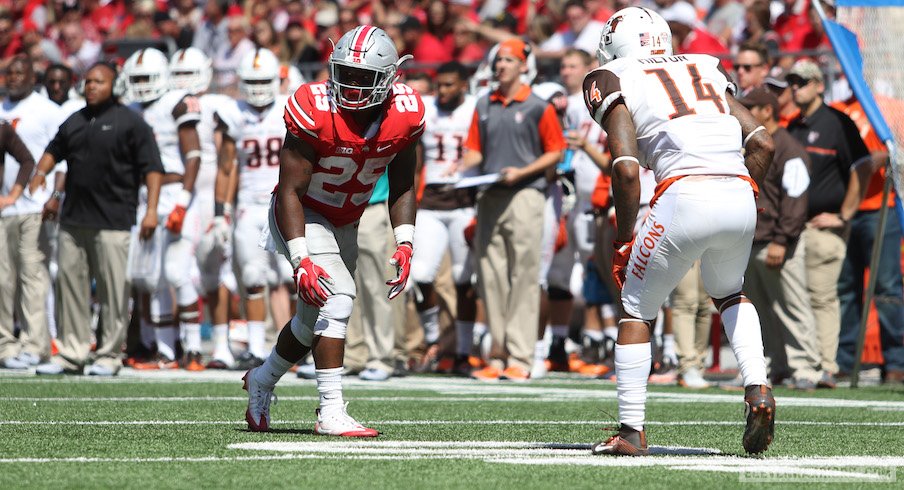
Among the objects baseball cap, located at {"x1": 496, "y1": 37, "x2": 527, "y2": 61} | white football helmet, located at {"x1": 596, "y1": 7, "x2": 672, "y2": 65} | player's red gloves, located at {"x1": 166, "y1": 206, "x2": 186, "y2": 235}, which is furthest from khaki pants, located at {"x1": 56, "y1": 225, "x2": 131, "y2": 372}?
white football helmet, located at {"x1": 596, "y1": 7, "x2": 672, "y2": 65}

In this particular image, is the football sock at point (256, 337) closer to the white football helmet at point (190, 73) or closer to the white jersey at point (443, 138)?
the white jersey at point (443, 138)

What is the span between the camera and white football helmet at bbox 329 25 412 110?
661cm

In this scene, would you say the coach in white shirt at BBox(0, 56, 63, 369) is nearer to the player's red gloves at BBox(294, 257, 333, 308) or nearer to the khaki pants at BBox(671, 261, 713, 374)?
the khaki pants at BBox(671, 261, 713, 374)

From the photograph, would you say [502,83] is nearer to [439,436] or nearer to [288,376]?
[288,376]

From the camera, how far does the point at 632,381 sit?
590 cm

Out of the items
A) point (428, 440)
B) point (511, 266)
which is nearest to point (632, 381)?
point (428, 440)

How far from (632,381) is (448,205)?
21.9ft

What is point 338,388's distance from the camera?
6703mm

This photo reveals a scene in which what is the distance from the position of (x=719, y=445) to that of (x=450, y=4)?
1134cm

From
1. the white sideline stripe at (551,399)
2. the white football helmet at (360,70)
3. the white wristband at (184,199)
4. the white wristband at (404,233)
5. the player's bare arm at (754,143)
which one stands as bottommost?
the white sideline stripe at (551,399)

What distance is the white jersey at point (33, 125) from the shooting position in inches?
489

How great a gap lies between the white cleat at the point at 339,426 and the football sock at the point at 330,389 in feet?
0.09

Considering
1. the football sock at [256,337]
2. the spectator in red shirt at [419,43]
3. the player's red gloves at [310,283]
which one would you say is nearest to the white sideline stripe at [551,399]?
the player's red gloves at [310,283]

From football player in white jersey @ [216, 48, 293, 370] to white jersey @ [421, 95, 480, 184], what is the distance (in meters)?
1.17
